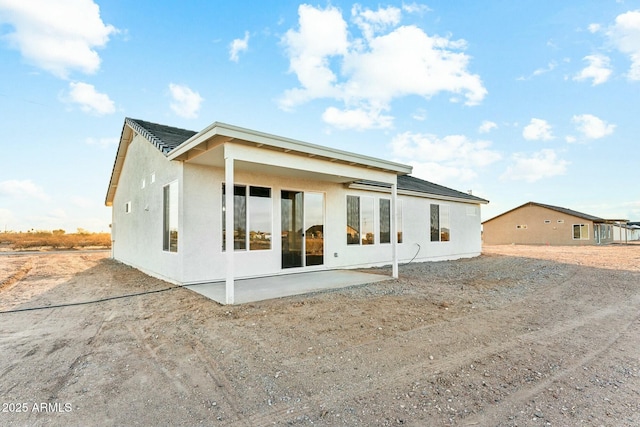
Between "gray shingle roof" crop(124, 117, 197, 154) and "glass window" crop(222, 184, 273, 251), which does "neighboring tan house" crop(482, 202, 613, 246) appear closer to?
"glass window" crop(222, 184, 273, 251)

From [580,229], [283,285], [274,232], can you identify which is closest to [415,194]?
[274,232]

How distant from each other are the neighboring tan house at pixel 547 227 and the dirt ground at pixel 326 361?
27590 mm

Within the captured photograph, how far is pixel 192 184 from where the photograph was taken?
6.91 metres

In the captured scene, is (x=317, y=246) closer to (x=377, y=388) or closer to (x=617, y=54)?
(x=377, y=388)

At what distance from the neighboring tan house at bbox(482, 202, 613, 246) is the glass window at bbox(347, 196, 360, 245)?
2722 cm

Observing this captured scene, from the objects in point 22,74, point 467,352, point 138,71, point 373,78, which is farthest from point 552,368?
point 22,74

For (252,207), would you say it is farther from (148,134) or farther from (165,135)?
(165,135)

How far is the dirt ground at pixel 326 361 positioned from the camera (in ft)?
7.48

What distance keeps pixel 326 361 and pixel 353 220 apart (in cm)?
701

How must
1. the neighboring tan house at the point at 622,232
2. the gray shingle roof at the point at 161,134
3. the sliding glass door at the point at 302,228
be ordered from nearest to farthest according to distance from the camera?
the gray shingle roof at the point at 161,134 < the sliding glass door at the point at 302,228 < the neighboring tan house at the point at 622,232

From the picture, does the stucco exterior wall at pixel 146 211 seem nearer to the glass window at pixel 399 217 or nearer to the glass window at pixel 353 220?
the glass window at pixel 353 220

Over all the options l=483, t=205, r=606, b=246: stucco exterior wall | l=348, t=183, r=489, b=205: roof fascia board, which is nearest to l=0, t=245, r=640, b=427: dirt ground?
l=348, t=183, r=489, b=205: roof fascia board

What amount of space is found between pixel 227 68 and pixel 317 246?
6.93m

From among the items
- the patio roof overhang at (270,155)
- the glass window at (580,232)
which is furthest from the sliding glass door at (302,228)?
the glass window at (580,232)
